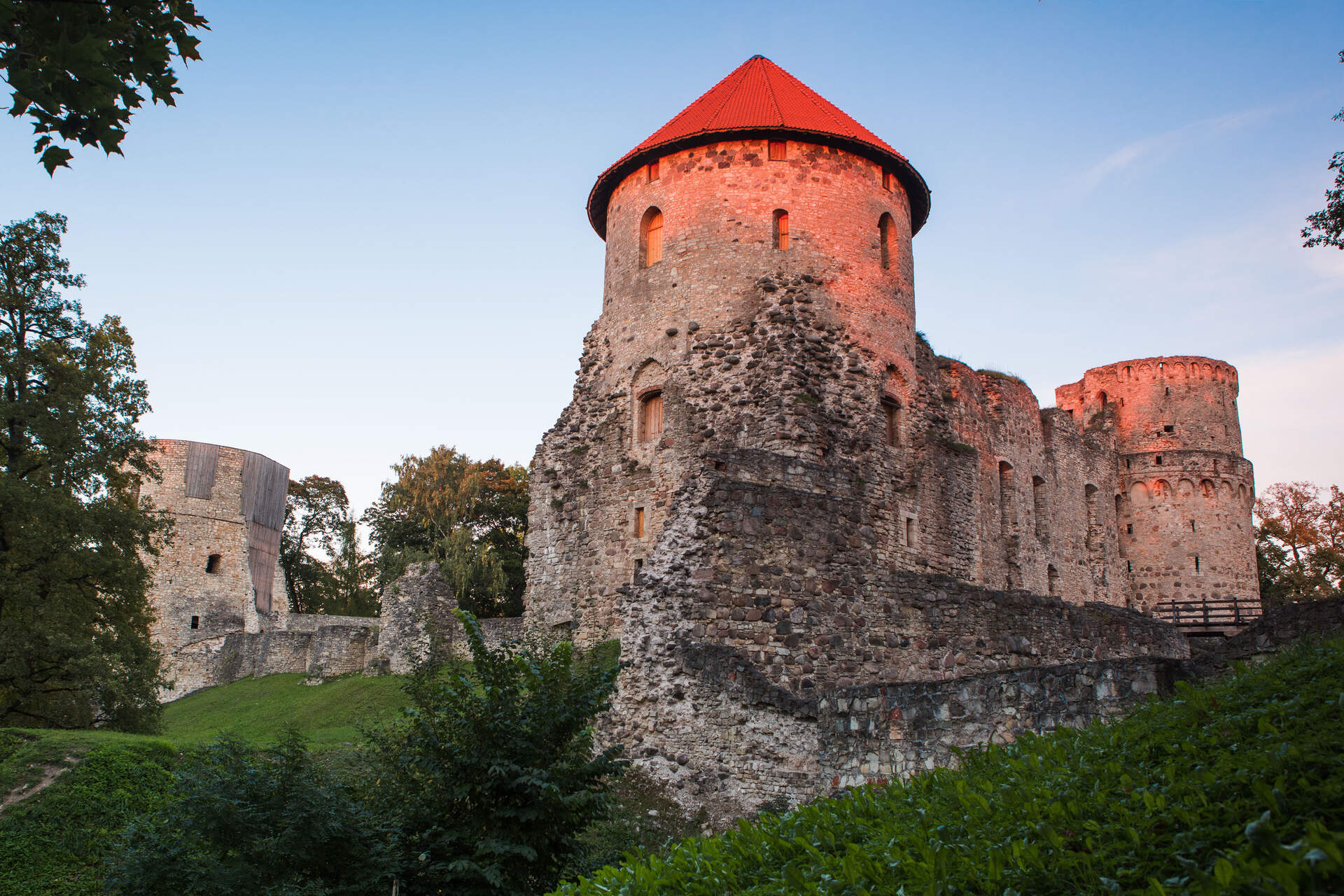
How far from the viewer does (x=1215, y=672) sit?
33.0 ft

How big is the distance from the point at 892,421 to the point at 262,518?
3791cm

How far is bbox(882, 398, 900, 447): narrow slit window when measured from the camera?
22.0 metres

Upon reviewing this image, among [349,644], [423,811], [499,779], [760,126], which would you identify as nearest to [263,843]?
[423,811]

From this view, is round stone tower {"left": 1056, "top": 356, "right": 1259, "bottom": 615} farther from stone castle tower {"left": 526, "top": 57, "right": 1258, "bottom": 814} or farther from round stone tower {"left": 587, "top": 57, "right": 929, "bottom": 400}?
round stone tower {"left": 587, "top": 57, "right": 929, "bottom": 400}

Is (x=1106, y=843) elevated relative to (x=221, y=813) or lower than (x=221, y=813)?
elevated

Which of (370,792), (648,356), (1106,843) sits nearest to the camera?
(1106,843)

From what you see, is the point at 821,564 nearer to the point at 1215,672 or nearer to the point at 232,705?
the point at 1215,672

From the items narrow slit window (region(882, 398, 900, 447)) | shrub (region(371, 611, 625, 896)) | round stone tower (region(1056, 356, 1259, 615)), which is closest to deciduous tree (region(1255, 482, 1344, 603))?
round stone tower (region(1056, 356, 1259, 615))

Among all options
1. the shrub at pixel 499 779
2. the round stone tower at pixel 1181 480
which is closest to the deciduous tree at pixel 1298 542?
the round stone tower at pixel 1181 480

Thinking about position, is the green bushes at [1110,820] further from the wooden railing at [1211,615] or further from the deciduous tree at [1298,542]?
the deciduous tree at [1298,542]

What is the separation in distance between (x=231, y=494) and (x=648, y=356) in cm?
3376

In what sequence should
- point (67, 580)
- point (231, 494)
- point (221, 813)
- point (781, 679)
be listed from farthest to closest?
point (231, 494) → point (67, 580) → point (781, 679) → point (221, 813)

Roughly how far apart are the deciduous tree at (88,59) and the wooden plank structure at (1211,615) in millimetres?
25308

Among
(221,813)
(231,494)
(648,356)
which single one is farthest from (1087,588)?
(231,494)
